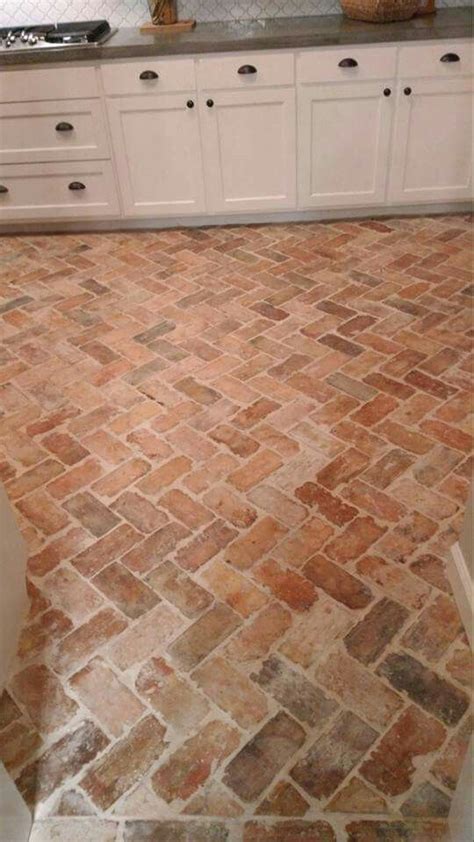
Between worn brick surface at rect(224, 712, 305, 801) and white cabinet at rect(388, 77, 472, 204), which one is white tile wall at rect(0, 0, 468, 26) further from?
worn brick surface at rect(224, 712, 305, 801)

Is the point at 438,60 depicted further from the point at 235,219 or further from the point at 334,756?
the point at 334,756

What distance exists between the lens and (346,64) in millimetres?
3182

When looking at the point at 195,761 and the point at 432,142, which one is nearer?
the point at 195,761

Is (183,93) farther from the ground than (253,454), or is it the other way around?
(183,93)

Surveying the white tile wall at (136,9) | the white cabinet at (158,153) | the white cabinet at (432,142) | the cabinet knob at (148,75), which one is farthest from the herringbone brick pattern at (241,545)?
the white tile wall at (136,9)

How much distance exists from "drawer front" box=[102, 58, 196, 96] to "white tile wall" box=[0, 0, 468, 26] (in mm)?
650

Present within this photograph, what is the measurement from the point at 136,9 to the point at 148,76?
718 mm

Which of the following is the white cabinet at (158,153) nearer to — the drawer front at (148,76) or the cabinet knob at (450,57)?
the drawer front at (148,76)

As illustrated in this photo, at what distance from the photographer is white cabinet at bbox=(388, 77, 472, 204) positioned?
10.6ft

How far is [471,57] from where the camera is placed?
10.3 ft

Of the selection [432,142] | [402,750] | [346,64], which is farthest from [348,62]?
[402,750]

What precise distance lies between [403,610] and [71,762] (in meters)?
0.89

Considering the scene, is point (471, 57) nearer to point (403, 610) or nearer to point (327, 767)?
point (403, 610)

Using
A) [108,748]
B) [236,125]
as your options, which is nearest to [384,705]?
[108,748]
